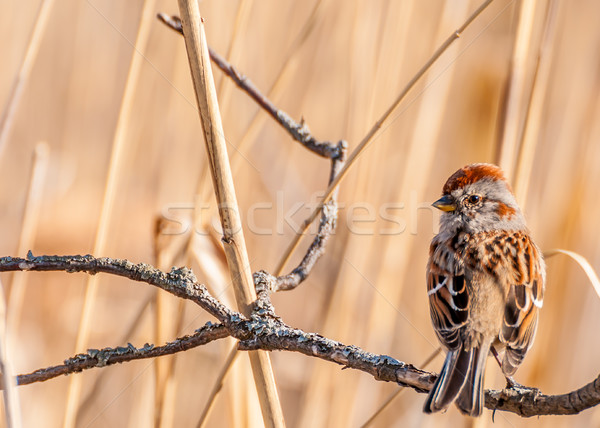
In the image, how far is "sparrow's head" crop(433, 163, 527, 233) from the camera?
A: 2.12 m

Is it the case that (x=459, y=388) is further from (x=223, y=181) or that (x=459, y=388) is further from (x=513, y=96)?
(x=513, y=96)

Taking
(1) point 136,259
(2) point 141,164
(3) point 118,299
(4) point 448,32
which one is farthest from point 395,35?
(3) point 118,299

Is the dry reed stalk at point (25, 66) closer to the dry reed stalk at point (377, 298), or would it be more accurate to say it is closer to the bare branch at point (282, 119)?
the bare branch at point (282, 119)

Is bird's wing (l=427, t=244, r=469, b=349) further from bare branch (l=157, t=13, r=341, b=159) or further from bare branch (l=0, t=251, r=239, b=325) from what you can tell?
bare branch (l=0, t=251, r=239, b=325)

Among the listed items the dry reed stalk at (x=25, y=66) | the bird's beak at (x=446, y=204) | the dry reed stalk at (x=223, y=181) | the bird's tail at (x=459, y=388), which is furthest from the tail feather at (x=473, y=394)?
the dry reed stalk at (x=25, y=66)

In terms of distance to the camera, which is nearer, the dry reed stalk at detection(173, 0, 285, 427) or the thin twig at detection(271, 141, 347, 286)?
the dry reed stalk at detection(173, 0, 285, 427)

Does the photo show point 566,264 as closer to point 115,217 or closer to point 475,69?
point 475,69

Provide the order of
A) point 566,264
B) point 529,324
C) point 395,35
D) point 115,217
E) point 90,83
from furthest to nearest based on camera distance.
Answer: point 90,83 → point 115,217 → point 566,264 → point 395,35 → point 529,324

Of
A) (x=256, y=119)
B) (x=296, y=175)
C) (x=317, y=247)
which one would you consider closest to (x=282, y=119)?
(x=256, y=119)

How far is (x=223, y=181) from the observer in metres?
1.29

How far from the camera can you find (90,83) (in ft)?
11.2

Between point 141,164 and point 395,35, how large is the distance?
1.53 meters

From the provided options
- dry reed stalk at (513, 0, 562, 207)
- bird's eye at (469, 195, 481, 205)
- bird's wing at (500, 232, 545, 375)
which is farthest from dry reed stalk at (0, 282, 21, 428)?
bird's eye at (469, 195, 481, 205)

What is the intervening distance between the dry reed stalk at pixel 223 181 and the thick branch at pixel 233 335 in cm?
10
